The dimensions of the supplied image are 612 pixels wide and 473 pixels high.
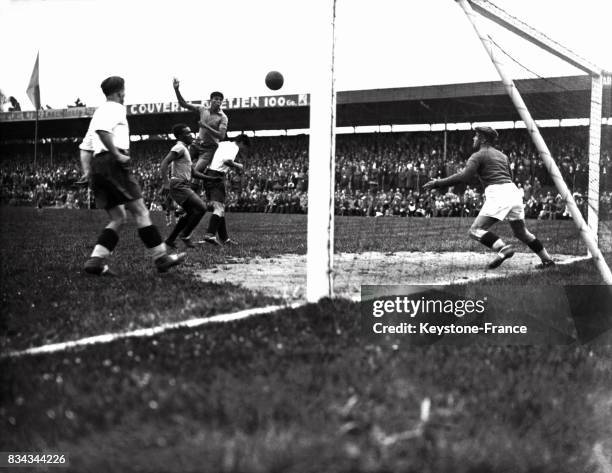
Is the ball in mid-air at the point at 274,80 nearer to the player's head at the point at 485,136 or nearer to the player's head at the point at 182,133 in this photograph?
the player's head at the point at 182,133

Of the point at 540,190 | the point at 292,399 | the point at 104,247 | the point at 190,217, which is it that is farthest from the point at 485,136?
the point at 540,190

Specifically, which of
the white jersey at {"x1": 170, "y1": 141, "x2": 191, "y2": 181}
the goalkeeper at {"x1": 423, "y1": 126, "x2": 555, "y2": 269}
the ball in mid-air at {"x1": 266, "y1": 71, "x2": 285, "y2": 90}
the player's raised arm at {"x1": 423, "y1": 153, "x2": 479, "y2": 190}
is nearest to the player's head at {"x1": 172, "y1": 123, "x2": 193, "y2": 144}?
the white jersey at {"x1": 170, "y1": 141, "x2": 191, "y2": 181}

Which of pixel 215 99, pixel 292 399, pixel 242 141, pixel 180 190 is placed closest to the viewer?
pixel 292 399

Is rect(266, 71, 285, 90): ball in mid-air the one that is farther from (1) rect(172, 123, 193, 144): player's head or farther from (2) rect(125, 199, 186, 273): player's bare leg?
(2) rect(125, 199, 186, 273): player's bare leg

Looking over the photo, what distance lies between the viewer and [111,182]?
5.75 metres

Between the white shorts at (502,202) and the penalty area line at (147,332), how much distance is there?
3661 mm

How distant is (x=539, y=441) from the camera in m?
2.55

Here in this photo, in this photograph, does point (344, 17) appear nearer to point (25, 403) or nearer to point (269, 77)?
point (25, 403)

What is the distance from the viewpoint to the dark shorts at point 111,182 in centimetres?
569

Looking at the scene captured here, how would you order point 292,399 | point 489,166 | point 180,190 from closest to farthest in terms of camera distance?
point 292,399 < point 489,166 < point 180,190

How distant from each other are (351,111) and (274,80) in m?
23.9

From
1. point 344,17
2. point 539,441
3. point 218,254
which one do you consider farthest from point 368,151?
point 539,441

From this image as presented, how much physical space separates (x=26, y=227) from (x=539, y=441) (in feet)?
46.1

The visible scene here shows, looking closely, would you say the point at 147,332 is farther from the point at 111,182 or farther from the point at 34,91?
the point at 34,91
